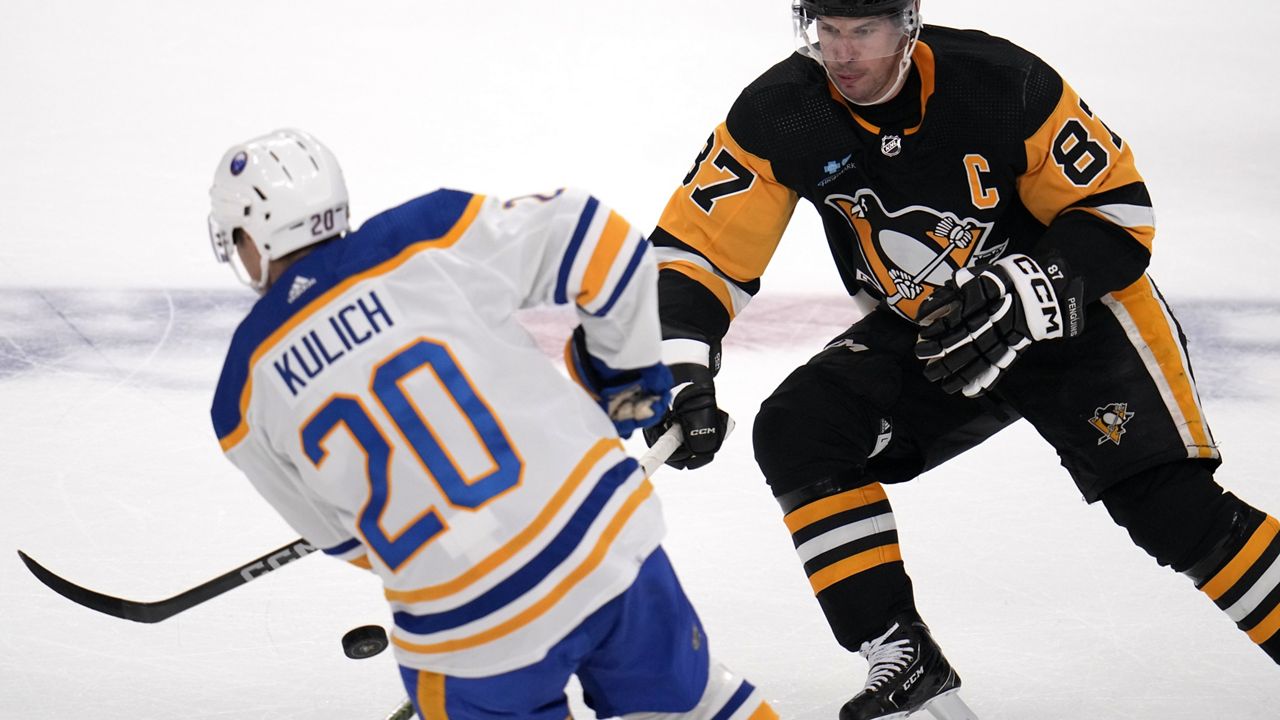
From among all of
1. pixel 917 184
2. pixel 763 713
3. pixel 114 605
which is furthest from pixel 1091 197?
pixel 114 605

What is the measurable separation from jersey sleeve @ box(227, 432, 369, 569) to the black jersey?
0.90 metres

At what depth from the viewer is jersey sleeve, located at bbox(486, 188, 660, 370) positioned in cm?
199

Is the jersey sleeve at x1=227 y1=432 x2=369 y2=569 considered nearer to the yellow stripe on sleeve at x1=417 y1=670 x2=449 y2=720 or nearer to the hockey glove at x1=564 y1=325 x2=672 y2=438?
the yellow stripe on sleeve at x1=417 y1=670 x2=449 y2=720

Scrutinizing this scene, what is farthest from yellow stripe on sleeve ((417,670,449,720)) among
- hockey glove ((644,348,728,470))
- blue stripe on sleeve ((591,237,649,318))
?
hockey glove ((644,348,728,470))

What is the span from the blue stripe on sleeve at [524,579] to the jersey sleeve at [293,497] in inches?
6.3

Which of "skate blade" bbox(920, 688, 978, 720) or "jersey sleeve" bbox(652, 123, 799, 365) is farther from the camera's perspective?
"jersey sleeve" bbox(652, 123, 799, 365)

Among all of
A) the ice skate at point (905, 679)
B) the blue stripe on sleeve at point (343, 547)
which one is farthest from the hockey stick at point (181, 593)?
the ice skate at point (905, 679)

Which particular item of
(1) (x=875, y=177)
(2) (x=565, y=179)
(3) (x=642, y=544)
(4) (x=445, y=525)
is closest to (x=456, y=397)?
(4) (x=445, y=525)

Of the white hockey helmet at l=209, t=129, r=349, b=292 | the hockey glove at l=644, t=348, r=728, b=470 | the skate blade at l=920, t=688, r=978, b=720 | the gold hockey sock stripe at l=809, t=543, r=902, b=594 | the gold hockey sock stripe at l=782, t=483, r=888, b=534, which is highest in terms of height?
the white hockey helmet at l=209, t=129, r=349, b=292

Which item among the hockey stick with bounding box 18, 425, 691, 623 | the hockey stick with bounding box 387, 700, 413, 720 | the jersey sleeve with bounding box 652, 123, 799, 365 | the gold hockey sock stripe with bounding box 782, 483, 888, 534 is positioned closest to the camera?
the hockey stick with bounding box 18, 425, 691, 623

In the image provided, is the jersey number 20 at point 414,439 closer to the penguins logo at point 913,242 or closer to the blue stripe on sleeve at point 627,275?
the blue stripe on sleeve at point 627,275

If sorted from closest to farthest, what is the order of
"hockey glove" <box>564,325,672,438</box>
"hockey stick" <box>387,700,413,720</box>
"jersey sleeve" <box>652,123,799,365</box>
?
1. "hockey glove" <box>564,325,672,438</box>
2. "hockey stick" <box>387,700,413,720</box>
3. "jersey sleeve" <box>652,123,799,365</box>

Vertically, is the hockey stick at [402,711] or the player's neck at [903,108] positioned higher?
the player's neck at [903,108]

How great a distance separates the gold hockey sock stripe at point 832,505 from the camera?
2.66 m
